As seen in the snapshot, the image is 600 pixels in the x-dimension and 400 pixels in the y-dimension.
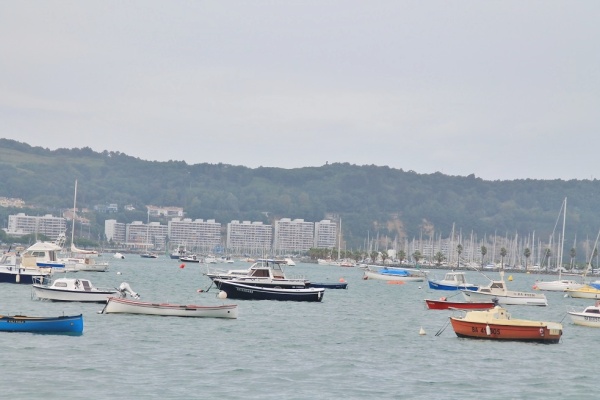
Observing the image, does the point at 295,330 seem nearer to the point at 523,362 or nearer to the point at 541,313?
the point at 523,362

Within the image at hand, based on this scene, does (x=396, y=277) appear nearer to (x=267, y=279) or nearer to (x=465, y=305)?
(x=267, y=279)

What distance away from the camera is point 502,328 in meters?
59.4

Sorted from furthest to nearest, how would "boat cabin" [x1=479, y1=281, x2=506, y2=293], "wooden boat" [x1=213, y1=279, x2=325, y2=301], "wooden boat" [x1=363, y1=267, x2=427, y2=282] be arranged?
1. "wooden boat" [x1=363, y1=267, x2=427, y2=282]
2. "boat cabin" [x1=479, y1=281, x2=506, y2=293]
3. "wooden boat" [x1=213, y1=279, x2=325, y2=301]

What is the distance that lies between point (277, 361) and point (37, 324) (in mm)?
11653

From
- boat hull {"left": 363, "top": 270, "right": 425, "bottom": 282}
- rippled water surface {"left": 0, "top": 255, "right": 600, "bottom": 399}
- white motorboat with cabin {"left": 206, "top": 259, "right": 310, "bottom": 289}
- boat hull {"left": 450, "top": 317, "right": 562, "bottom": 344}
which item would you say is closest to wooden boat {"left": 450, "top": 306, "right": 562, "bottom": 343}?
boat hull {"left": 450, "top": 317, "right": 562, "bottom": 344}

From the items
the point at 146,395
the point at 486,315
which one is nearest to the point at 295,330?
the point at 486,315

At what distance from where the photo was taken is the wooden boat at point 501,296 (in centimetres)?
9244

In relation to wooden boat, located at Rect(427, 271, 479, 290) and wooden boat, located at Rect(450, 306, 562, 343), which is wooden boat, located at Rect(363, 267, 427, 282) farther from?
wooden boat, located at Rect(450, 306, 562, 343)

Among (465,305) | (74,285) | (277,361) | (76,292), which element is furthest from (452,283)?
(277,361)

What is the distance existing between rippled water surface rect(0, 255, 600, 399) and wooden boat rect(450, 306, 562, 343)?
2.14 feet

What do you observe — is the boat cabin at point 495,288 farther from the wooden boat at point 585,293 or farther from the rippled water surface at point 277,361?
the wooden boat at point 585,293

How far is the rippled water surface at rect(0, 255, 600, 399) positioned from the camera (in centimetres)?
4247

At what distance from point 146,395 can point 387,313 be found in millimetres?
48180

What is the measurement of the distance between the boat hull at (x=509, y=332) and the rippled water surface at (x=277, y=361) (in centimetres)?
62
